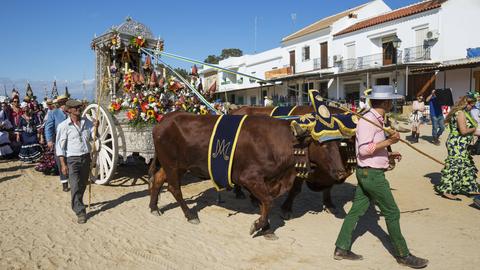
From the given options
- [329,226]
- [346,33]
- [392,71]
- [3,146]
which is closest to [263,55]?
[346,33]

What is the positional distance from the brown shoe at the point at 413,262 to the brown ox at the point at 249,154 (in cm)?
155

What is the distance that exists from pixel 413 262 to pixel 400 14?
24.6m

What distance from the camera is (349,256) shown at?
4.00 meters

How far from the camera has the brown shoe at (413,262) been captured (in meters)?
3.81

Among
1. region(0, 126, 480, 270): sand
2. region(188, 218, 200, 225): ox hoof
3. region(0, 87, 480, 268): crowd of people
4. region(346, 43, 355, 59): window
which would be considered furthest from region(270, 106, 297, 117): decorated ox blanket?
region(346, 43, 355, 59): window

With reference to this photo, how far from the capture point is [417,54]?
23516 millimetres

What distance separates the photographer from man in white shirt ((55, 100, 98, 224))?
17.1 ft

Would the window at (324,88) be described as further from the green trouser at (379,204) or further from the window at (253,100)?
the green trouser at (379,204)

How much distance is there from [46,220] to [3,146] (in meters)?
6.36

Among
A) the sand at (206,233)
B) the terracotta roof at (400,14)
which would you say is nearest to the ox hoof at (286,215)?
the sand at (206,233)

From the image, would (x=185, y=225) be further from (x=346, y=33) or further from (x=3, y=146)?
(x=346, y=33)

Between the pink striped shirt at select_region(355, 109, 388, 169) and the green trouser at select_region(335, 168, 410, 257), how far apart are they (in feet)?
0.25

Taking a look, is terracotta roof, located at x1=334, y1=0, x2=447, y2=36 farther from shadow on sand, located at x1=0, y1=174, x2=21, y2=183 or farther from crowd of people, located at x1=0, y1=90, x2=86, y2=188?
shadow on sand, located at x1=0, y1=174, x2=21, y2=183

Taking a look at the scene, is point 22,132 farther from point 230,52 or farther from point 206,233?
point 230,52
